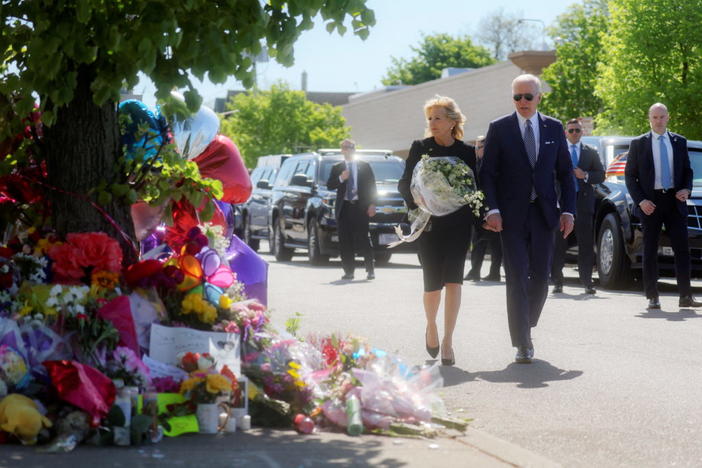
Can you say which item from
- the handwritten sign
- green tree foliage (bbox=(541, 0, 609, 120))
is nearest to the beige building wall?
green tree foliage (bbox=(541, 0, 609, 120))

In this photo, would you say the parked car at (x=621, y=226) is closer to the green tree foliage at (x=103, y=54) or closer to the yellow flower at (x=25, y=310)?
the green tree foliage at (x=103, y=54)

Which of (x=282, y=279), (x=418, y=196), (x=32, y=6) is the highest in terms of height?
(x=32, y=6)

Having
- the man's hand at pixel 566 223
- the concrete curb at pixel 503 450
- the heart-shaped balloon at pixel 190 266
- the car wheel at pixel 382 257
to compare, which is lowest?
the car wheel at pixel 382 257

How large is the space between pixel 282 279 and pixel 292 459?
42.8 ft

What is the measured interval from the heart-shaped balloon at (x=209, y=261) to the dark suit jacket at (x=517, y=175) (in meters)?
2.54

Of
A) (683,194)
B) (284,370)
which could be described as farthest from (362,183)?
(284,370)

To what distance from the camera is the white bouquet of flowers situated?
900 cm

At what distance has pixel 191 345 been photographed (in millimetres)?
6539

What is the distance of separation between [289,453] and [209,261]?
72.8 inches

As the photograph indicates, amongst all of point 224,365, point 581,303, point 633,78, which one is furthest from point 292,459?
point 633,78

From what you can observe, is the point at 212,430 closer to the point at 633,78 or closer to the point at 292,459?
the point at 292,459

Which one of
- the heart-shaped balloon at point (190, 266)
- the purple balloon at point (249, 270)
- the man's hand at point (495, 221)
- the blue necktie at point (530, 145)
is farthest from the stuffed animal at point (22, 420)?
the blue necktie at point (530, 145)

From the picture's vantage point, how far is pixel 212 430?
5.99m

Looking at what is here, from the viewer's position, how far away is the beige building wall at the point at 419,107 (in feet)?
189
